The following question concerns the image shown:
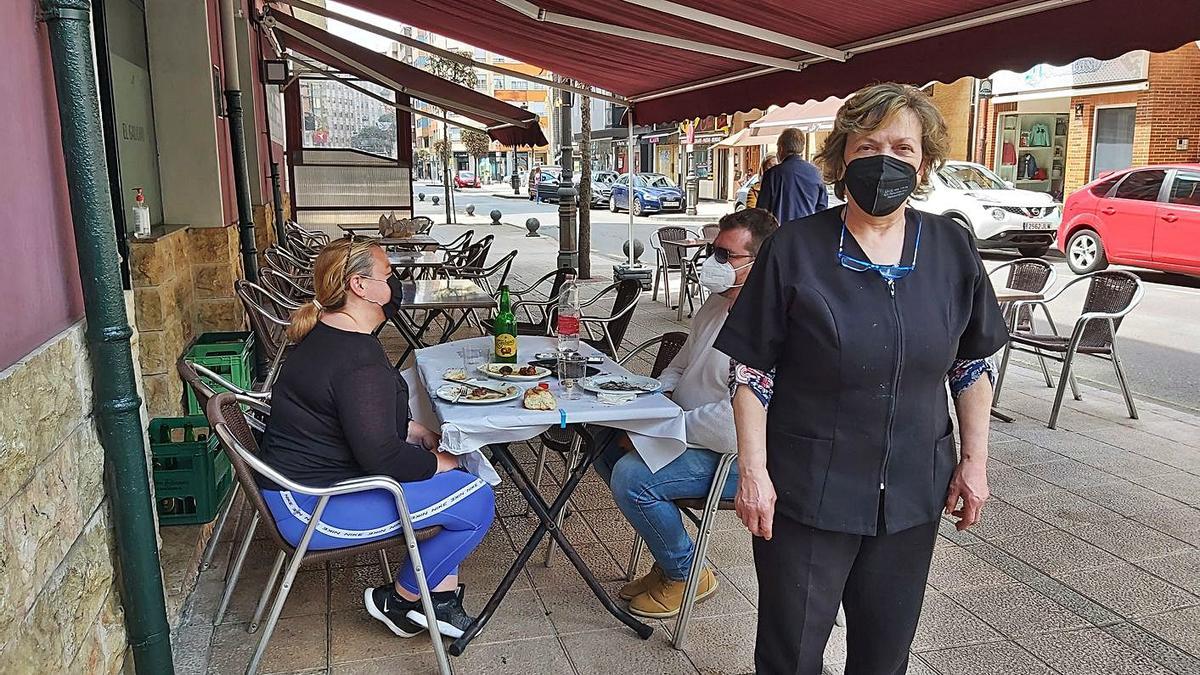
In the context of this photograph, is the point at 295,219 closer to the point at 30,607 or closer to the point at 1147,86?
the point at 30,607

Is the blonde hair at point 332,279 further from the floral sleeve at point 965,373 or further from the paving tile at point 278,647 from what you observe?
the floral sleeve at point 965,373

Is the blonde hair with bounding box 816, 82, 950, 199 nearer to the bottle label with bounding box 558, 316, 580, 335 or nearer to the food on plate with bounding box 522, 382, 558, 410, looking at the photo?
the food on plate with bounding box 522, 382, 558, 410

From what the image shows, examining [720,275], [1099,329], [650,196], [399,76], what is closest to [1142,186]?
[1099,329]

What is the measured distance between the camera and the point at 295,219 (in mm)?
14109

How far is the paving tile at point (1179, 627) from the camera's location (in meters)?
2.99

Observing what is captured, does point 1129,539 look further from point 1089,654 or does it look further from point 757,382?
point 757,382

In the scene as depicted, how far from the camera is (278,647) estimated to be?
289 centimetres

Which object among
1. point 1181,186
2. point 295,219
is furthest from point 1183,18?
point 295,219

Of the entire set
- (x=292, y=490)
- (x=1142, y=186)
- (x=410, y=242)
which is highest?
(x=1142, y=186)

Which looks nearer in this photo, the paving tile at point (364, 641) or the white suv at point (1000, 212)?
the paving tile at point (364, 641)

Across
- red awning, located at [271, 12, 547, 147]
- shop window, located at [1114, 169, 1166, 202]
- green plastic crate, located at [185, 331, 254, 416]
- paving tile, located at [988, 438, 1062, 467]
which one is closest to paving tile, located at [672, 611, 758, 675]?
paving tile, located at [988, 438, 1062, 467]

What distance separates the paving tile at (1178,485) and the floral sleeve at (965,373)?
9.50 feet

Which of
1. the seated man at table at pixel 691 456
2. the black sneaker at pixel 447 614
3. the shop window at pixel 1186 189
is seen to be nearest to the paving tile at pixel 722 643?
the seated man at table at pixel 691 456

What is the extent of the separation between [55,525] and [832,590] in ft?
5.60
